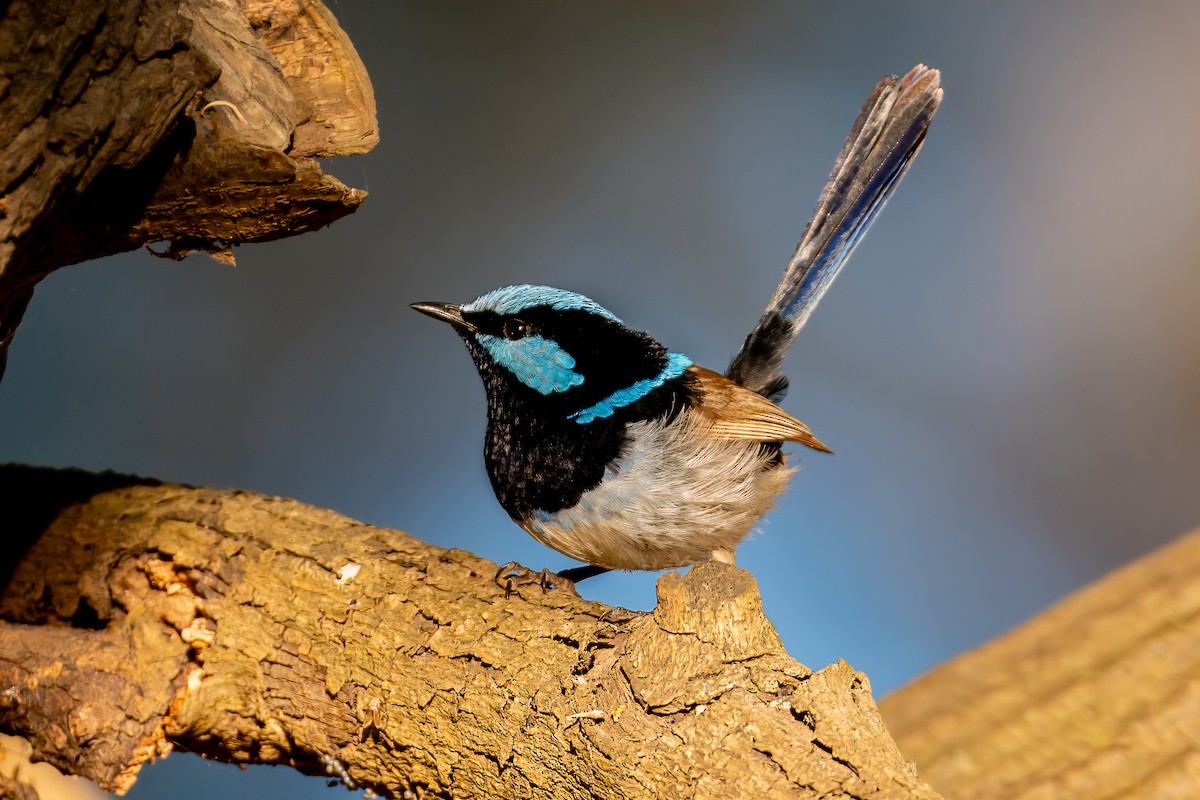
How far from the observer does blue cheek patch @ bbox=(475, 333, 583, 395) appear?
173 cm

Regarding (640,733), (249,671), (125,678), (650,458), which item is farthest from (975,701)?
(125,678)

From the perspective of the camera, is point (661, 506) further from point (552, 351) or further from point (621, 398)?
point (552, 351)

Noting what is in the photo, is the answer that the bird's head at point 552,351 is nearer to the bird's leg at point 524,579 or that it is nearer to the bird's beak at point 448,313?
the bird's beak at point 448,313

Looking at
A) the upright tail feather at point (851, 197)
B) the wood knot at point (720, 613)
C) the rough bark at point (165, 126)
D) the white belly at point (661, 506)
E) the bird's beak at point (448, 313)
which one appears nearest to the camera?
the rough bark at point (165, 126)

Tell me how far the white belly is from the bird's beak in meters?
0.36

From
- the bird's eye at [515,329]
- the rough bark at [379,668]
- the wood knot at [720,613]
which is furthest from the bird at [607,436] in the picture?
the wood knot at [720,613]

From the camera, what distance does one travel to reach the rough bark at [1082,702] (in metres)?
1.39

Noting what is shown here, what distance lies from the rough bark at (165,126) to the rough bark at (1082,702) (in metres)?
1.26

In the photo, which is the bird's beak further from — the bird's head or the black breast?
the black breast

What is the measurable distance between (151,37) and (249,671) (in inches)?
34.2

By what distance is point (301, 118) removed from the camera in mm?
1542

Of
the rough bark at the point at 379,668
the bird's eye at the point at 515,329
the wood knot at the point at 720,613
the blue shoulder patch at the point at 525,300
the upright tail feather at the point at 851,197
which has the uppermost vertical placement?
the upright tail feather at the point at 851,197

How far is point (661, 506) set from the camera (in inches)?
66.3

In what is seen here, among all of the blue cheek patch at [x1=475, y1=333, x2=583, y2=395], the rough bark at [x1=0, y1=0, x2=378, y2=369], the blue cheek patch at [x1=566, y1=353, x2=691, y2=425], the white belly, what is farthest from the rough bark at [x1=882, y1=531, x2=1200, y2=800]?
the rough bark at [x1=0, y1=0, x2=378, y2=369]
